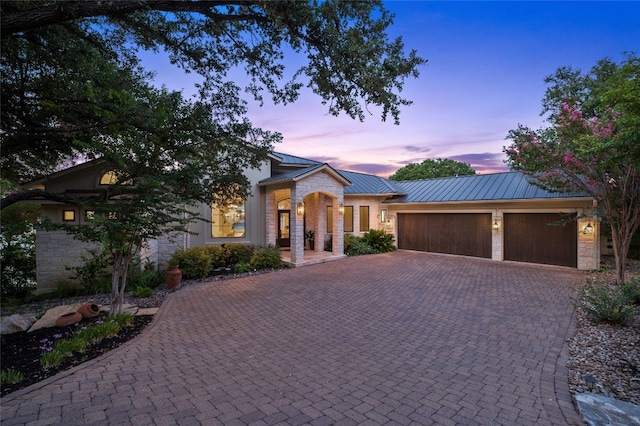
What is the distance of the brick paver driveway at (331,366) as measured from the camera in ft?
10.1

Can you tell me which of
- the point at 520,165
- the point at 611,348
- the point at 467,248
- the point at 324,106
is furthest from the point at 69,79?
the point at 467,248

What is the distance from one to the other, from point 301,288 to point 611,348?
21.7 ft

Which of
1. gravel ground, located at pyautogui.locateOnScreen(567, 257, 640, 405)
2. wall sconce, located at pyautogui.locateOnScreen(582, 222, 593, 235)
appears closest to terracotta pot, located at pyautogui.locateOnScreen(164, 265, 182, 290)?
gravel ground, located at pyautogui.locateOnScreen(567, 257, 640, 405)

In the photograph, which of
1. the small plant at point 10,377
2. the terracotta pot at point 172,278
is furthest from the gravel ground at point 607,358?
the terracotta pot at point 172,278

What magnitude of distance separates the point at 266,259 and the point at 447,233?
30.7 ft

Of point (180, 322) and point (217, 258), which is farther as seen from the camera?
point (217, 258)

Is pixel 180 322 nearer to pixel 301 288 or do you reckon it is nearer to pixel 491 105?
pixel 301 288

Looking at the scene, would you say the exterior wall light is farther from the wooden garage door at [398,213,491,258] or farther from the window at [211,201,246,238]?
the window at [211,201,246,238]

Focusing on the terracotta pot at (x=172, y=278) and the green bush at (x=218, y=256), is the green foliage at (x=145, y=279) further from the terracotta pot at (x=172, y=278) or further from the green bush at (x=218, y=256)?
the green bush at (x=218, y=256)

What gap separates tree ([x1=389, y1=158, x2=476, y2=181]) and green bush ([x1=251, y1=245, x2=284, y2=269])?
34621mm

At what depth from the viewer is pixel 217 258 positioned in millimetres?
11797

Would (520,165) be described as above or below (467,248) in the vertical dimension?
above

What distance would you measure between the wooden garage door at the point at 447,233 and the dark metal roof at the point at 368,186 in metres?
1.71

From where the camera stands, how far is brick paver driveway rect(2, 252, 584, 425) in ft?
10.1
